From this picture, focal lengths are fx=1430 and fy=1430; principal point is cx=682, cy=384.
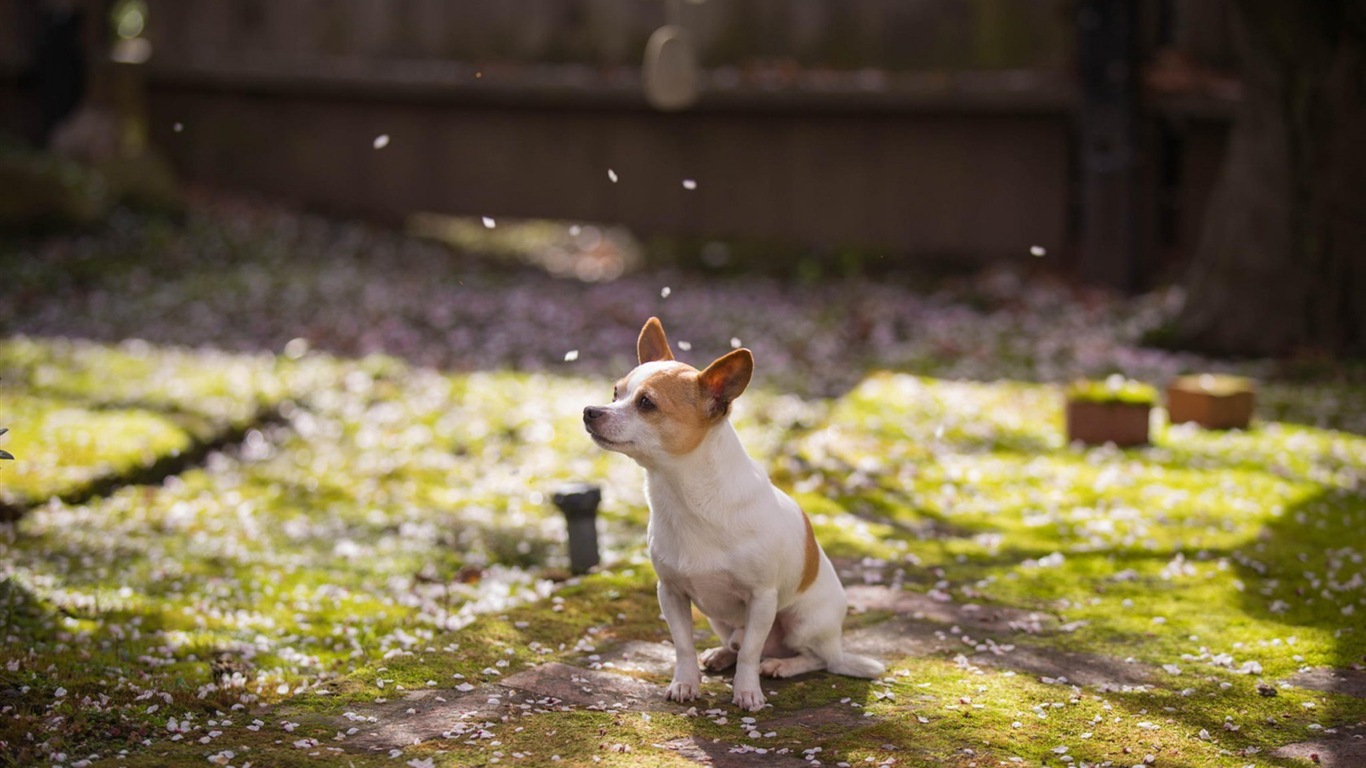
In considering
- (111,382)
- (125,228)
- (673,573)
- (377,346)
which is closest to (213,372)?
(111,382)

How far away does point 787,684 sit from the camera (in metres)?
4.88

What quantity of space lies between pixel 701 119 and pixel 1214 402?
7.92m

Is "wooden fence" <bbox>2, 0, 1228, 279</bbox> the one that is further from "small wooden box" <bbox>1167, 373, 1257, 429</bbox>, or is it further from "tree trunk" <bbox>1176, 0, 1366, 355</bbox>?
"small wooden box" <bbox>1167, 373, 1257, 429</bbox>

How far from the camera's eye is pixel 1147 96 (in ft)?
44.9

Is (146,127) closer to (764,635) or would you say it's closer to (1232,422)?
(1232,422)

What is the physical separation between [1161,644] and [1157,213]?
9585 millimetres

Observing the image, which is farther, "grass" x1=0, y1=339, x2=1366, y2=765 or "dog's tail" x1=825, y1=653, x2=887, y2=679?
"dog's tail" x1=825, y1=653, x2=887, y2=679

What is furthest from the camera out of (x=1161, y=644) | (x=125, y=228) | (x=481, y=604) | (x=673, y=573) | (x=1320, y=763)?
(x=125, y=228)

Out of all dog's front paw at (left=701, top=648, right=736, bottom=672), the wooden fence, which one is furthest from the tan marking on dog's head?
the wooden fence

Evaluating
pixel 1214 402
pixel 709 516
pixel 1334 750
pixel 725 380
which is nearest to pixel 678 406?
pixel 725 380

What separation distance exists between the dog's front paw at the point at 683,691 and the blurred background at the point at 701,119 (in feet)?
26.3

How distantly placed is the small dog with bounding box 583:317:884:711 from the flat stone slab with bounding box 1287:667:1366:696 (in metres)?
1.69

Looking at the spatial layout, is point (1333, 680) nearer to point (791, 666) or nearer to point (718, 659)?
point (791, 666)

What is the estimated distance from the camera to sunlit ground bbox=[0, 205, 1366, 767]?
14.9 feet
